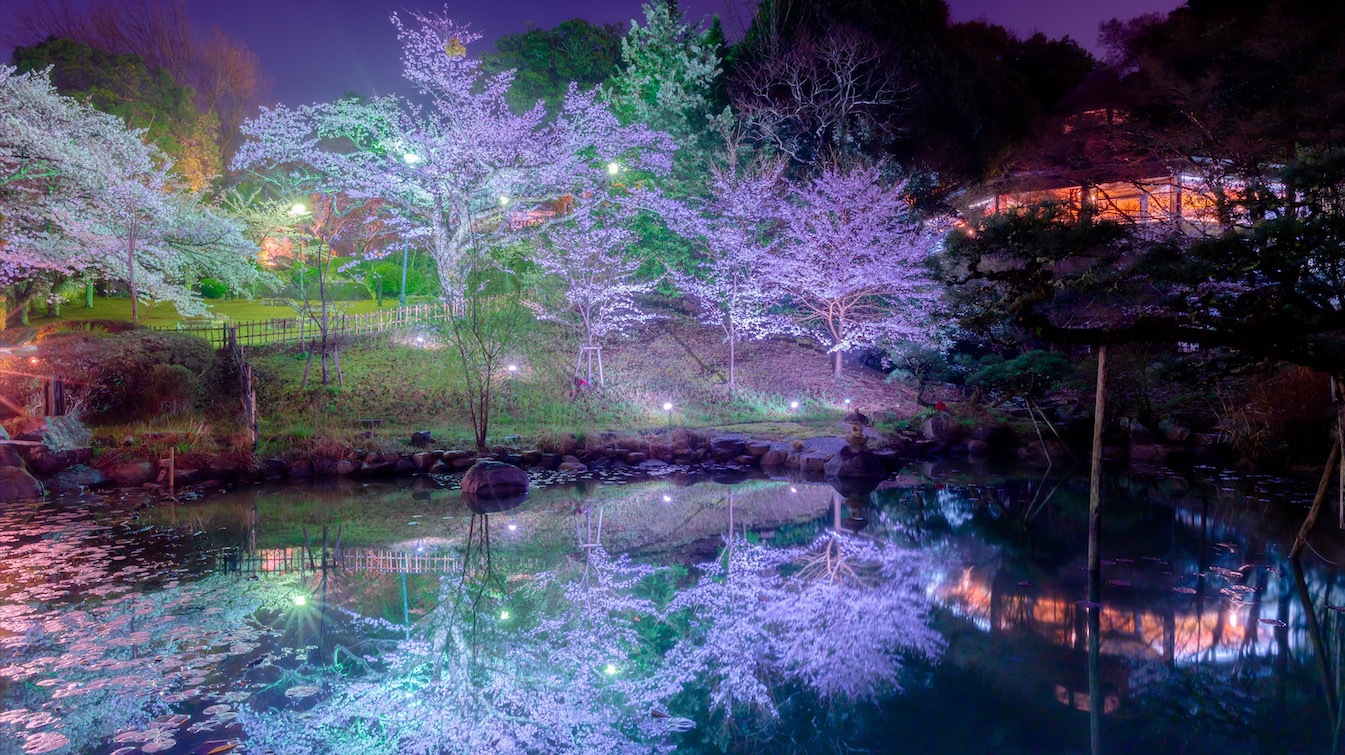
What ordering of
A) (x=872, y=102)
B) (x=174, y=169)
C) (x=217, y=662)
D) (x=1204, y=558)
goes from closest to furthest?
(x=217, y=662) < (x=1204, y=558) < (x=872, y=102) < (x=174, y=169)

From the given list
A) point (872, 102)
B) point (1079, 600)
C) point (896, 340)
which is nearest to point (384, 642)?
point (1079, 600)

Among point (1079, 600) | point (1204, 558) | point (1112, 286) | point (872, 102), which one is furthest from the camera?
point (872, 102)

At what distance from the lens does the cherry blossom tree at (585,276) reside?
68.7 feet

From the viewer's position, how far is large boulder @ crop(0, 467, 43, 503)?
41.1ft

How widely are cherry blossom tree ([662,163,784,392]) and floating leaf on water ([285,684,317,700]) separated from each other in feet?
54.0

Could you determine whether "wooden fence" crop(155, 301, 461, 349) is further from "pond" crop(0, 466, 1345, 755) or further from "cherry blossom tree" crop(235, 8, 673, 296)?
"pond" crop(0, 466, 1345, 755)

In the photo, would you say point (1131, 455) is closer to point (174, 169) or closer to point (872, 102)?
point (872, 102)

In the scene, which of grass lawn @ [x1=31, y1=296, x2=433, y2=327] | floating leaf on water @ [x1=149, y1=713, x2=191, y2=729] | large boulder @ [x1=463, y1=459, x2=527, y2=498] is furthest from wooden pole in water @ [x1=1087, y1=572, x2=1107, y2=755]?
grass lawn @ [x1=31, y1=296, x2=433, y2=327]

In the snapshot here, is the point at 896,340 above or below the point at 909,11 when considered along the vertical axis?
below

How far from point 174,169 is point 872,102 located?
2444 cm

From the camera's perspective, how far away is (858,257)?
22562 mm

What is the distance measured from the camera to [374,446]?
1560 cm

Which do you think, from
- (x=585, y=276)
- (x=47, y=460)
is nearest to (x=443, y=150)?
(x=585, y=276)

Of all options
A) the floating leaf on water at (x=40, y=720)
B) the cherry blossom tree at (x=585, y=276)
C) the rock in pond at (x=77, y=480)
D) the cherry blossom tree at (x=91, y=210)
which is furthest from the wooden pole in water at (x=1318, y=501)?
the cherry blossom tree at (x=91, y=210)
